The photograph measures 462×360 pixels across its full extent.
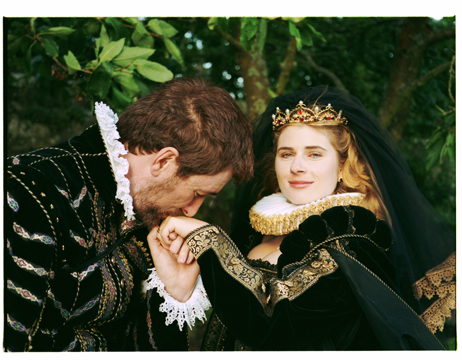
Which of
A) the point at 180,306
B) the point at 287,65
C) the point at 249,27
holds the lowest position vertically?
the point at 180,306

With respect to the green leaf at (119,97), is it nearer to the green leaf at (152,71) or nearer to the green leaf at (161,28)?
the green leaf at (152,71)

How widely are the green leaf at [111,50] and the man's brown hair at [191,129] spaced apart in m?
0.50

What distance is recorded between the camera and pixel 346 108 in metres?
2.39

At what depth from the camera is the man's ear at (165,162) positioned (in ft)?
6.76

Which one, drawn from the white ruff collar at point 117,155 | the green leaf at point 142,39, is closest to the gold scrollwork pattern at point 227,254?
the white ruff collar at point 117,155

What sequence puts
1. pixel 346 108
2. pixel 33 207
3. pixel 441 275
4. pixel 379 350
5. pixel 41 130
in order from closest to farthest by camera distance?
pixel 33 207
pixel 379 350
pixel 441 275
pixel 346 108
pixel 41 130

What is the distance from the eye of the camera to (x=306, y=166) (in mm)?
2297

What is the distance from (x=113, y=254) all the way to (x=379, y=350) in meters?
1.27

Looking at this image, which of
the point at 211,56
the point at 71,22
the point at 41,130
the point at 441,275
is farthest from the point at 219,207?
the point at 441,275

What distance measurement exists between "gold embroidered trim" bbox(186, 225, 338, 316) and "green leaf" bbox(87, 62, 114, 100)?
1038mm

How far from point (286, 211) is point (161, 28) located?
1393 millimetres

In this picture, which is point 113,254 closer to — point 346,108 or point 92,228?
point 92,228

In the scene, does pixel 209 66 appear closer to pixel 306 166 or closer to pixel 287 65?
pixel 287 65

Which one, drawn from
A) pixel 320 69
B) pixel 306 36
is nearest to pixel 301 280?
pixel 306 36
